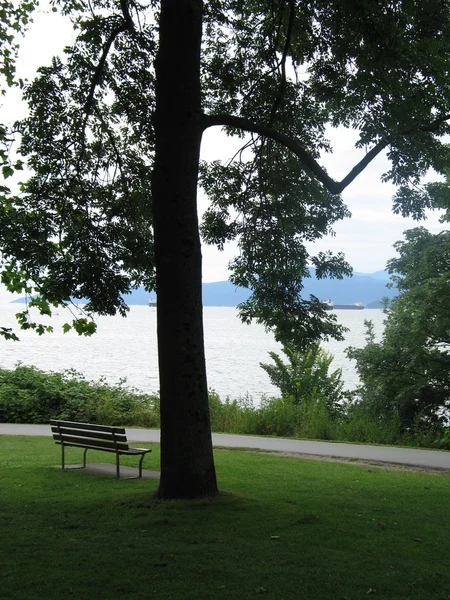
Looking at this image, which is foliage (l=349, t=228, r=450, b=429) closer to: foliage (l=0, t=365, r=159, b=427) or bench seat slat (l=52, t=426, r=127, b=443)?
foliage (l=0, t=365, r=159, b=427)

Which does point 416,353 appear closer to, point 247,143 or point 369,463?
point 369,463

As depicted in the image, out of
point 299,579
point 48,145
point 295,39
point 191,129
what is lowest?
point 299,579

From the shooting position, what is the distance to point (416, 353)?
20406mm

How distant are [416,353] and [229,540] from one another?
1537cm

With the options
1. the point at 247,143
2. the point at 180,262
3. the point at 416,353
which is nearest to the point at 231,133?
the point at 247,143

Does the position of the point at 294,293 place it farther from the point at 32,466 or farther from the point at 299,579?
the point at 299,579

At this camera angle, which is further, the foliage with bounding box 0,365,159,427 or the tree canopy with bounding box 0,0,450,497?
the foliage with bounding box 0,365,159,427

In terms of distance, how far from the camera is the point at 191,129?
26.8 feet

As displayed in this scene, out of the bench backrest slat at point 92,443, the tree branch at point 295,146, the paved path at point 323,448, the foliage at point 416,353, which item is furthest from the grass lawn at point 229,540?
the foliage at point 416,353

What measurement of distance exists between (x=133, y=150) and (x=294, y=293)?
3.91 meters

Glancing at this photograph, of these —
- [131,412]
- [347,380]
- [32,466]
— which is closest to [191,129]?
[32,466]

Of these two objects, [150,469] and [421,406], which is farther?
[421,406]

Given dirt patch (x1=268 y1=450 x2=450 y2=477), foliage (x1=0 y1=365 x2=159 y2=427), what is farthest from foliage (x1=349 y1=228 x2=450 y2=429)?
dirt patch (x1=268 y1=450 x2=450 y2=477)

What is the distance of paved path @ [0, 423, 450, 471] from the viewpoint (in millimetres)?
12383
